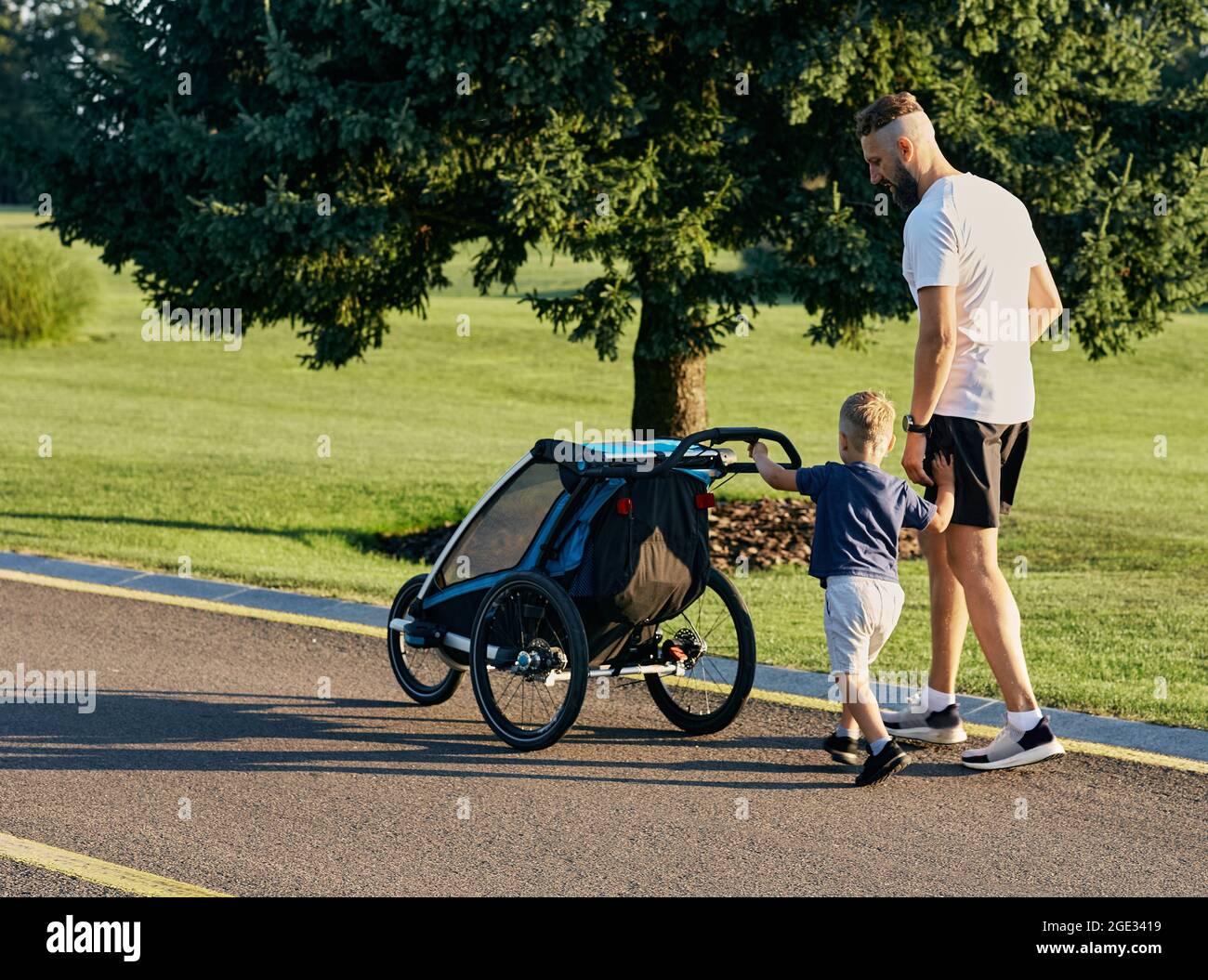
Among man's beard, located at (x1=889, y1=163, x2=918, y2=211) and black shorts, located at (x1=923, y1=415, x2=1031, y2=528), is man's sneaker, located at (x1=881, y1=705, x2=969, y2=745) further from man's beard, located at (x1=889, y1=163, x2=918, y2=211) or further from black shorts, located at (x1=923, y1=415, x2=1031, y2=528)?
man's beard, located at (x1=889, y1=163, x2=918, y2=211)

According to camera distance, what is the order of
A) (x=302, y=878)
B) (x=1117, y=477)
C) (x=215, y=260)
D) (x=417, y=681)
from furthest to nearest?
(x=1117, y=477)
(x=215, y=260)
(x=417, y=681)
(x=302, y=878)

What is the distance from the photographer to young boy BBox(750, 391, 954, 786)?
18.4ft

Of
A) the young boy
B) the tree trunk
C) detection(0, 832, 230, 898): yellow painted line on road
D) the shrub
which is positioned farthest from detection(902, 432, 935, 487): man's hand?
the shrub

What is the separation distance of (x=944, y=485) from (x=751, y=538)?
686cm

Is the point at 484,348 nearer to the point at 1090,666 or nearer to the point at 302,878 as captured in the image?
the point at 1090,666

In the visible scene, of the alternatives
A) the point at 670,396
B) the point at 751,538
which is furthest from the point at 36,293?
the point at 751,538

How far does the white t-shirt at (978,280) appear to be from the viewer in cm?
569

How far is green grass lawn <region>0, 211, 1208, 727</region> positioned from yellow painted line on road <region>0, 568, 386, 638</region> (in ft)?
2.38

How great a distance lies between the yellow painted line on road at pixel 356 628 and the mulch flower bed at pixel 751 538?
2.91 metres

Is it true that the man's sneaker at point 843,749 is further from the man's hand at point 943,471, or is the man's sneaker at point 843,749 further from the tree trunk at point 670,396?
the tree trunk at point 670,396

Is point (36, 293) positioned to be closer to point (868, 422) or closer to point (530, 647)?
point (530, 647)

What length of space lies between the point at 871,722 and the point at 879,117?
7.12ft
